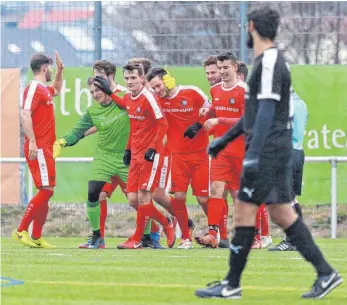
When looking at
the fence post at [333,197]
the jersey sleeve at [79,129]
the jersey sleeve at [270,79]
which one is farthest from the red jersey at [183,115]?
the jersey sleeve at [270,79]

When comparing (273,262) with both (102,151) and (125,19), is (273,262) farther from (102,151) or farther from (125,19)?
(125,19)

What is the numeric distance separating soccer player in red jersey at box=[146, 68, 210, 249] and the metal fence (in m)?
3.63

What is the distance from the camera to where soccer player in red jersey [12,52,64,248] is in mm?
14734

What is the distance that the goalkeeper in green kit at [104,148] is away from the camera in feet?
50.1

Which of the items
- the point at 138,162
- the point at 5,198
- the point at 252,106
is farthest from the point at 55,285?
the point at 5,198

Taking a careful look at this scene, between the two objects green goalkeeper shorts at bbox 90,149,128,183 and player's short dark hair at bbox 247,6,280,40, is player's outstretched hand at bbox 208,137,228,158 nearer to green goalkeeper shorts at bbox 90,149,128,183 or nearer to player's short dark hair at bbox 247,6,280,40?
player's short dark hair at bbox 247,6,280,40

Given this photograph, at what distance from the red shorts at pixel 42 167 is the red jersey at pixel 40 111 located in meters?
0.11

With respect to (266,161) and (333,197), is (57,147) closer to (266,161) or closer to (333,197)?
(333,197)

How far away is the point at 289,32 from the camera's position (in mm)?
18906

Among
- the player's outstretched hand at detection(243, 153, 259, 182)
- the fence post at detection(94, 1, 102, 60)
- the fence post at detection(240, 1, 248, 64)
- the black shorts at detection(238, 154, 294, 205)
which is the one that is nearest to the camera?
the player's outstretched hand at detection(243, 153, 259, 182)

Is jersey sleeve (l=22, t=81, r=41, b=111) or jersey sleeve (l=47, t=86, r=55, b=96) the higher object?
jersey sleeve (l=47, t=86, r=55, b=96)

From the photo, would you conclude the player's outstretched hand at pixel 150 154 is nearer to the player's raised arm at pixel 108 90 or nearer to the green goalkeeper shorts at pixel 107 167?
→ the player's raised arm at pixel 108 90

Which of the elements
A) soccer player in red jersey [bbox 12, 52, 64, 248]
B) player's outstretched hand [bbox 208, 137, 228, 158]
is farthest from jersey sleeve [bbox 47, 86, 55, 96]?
player's outstretched hand [bbox 208, 137, 228, 158]

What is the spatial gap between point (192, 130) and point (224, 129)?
1.54 ft
